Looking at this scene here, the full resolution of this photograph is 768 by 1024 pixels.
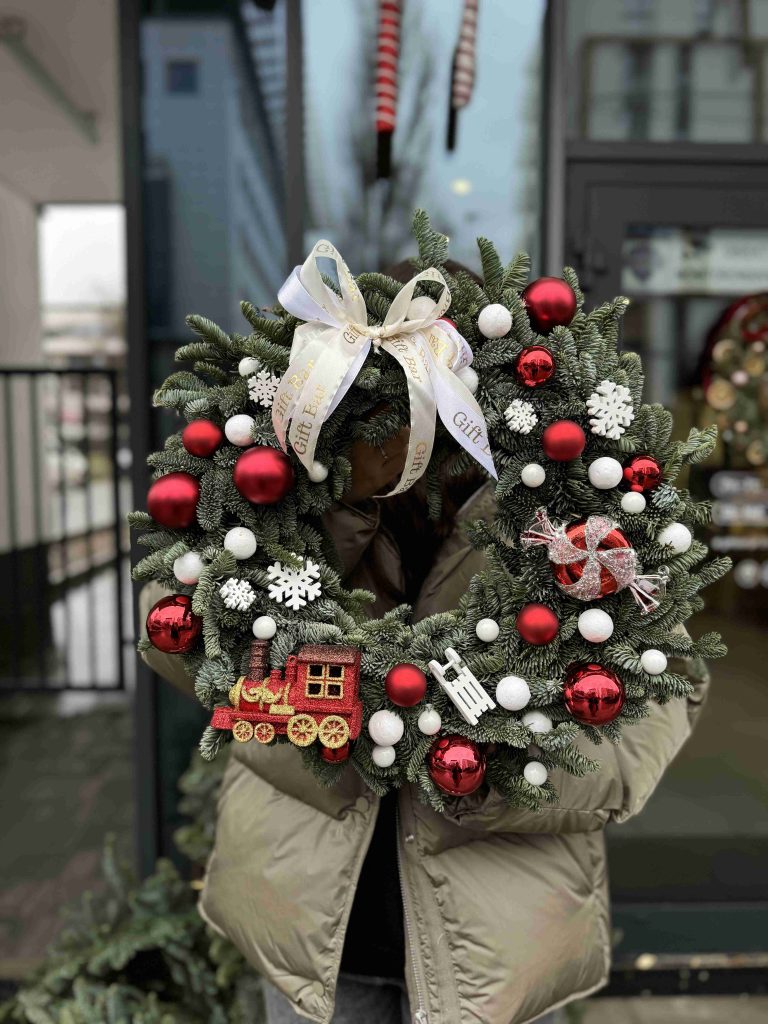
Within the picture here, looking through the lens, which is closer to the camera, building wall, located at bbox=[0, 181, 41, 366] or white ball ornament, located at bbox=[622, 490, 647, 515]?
white ball ornament, located at bbox=[622, 490, 647, 515]

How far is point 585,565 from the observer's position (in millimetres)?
954

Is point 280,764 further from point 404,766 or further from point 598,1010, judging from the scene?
point 598,1010

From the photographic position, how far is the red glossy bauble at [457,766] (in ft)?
3.17

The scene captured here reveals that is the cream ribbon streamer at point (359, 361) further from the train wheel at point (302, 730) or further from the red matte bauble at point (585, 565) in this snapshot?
the train wheel at point (302, 730)

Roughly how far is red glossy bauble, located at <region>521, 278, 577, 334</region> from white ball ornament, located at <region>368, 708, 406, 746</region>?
1.90 ft

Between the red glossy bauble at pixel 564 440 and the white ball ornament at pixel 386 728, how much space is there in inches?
16.4

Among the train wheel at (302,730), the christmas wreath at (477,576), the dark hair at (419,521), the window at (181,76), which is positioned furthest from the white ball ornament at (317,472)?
the window at (181,76)

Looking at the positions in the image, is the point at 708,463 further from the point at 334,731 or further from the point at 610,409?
the point at 334,731

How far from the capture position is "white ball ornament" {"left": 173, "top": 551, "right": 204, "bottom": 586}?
100cm

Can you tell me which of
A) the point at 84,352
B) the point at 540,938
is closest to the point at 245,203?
the point at 540,938

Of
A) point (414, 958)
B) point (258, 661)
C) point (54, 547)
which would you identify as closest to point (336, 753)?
point (258, 661)

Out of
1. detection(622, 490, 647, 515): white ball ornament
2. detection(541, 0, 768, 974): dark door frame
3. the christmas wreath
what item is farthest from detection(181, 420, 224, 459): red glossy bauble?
detection(541, 0, 768, 974): dark door frame

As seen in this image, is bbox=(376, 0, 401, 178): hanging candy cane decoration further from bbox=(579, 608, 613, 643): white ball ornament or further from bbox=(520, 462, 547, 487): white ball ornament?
bbox=(579, 608, 613, 643): white ball ornament

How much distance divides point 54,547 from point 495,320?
6.29 m
